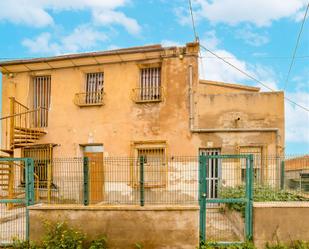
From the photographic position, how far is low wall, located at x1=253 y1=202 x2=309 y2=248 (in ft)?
21.0

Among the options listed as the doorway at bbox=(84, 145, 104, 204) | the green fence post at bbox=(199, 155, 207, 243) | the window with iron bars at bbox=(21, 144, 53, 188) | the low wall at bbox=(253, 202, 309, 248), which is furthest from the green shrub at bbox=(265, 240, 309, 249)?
the window with iron bars at bbox=(21, 144, 53, 188)

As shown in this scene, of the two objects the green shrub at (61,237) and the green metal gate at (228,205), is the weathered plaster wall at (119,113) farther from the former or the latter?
the green shrub at (61,237)

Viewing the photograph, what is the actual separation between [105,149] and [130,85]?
3010mm

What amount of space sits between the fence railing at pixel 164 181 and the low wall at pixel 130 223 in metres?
0.36

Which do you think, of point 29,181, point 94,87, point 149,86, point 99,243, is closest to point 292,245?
point 99,243

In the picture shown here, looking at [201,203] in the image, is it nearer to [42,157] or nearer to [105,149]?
[105,149]

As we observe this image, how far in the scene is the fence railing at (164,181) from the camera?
7355 mm

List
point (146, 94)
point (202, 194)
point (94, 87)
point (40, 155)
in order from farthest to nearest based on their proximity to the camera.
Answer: point (94, 87) → point (40, 155) → point (146, 94) → point (202, 194)

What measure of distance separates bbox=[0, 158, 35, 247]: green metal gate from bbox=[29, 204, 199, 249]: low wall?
499 millimetres

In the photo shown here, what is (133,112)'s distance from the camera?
11.9 meters

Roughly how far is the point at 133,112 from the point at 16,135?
5029mm

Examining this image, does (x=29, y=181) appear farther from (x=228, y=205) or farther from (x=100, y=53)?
(x=100, y=53)

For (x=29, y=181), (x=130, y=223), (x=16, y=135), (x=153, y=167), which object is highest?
(x=16, y=135)

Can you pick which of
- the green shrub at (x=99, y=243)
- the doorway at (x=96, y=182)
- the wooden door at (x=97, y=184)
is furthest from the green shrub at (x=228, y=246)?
the wooden door at (x=97, y=184)
